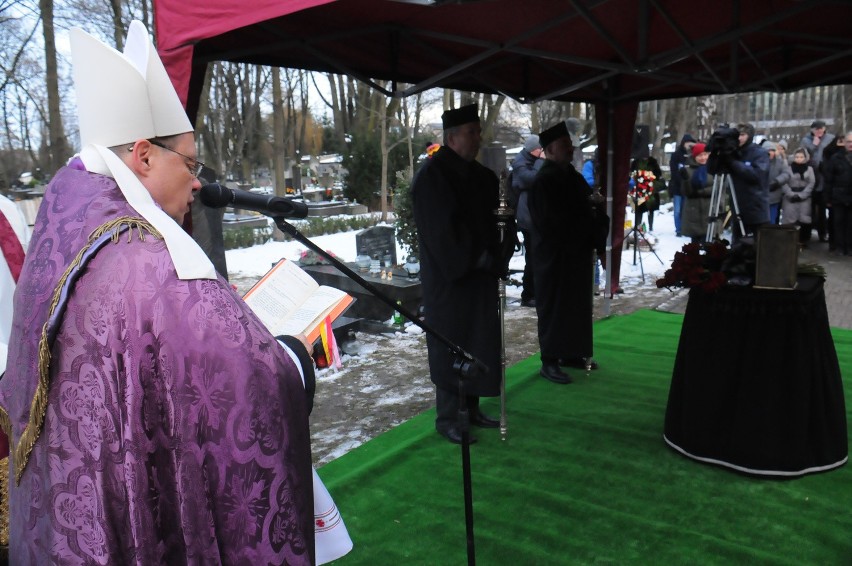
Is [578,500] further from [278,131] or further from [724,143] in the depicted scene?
[278,131]

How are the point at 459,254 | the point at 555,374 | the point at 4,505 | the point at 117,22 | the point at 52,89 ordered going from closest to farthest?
the point at 4,505
the point at 459,254
the point at 555,374
the point at 117,22
the point at 52,89

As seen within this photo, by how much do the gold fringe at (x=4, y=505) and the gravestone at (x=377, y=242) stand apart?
6.71 meters

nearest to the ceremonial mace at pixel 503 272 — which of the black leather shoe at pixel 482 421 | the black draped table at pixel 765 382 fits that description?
the black leather shoe at pixel 482 421

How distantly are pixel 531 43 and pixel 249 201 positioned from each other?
3809 mm

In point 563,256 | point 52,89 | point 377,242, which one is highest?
point 52,89

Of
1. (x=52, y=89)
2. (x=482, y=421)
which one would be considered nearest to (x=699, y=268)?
(x=482, y=421)

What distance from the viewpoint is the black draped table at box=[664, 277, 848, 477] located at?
3.62m

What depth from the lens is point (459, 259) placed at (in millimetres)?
4156

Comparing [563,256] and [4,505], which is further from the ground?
[563,256]

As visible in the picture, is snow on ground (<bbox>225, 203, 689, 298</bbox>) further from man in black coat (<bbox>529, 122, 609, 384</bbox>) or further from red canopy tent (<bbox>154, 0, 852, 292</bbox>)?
man in black coat (<bbox>529, 122, 609, 384</bbox>)

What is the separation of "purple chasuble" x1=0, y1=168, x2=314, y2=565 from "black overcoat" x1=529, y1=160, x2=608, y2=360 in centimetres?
393

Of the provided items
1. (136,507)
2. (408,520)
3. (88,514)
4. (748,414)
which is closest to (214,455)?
(136,507)

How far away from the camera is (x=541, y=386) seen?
213 inches

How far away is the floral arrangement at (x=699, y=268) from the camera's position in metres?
3.76
